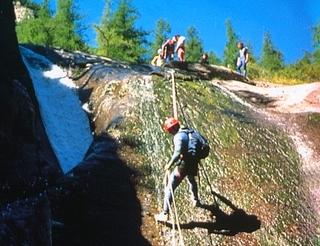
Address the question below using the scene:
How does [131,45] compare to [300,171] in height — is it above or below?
above

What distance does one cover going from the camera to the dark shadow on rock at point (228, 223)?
10141 mm

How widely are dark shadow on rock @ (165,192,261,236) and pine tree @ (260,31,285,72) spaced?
38.9m

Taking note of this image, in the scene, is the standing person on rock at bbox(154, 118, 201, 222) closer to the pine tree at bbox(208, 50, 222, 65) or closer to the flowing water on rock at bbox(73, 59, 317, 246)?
the flowing water on rock at bbox(73, 59, 317, 246)

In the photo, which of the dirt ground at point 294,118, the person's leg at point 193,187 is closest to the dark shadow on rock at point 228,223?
the person's leg at point 193,187

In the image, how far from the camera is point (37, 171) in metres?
10.4

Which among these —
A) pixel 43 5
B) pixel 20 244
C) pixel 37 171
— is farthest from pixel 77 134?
pixel 43 5

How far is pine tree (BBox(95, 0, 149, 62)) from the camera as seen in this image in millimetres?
34625

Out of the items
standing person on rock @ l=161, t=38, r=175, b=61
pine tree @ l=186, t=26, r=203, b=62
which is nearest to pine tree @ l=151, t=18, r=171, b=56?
pine tree @ l=186, t=26, r=203, b=62

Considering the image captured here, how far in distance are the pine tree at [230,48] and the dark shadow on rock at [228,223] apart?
1392 inches

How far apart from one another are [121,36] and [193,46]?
44.3ft

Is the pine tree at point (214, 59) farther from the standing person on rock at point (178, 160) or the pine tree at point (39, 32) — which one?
the standing person on rock at point (178, 160)

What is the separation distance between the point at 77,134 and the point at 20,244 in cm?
935

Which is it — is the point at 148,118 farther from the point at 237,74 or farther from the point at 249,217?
the point at 237,74

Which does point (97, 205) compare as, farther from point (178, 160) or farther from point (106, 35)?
point (106, 35)
